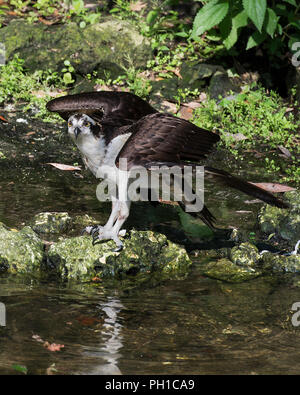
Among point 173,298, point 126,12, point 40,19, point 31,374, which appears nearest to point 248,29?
point 126,12

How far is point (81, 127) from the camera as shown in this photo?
5.79 m

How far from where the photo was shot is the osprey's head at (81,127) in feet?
19.0

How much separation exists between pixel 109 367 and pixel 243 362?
29.5 inches

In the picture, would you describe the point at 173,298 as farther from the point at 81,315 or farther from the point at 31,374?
the point at 31,374

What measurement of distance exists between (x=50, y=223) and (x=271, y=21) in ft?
11.8

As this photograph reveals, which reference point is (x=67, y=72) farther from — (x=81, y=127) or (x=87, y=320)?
(x=87, y=320)

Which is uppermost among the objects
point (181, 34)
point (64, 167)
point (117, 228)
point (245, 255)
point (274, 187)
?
point (181, 34)

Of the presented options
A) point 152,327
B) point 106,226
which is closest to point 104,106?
point 106,226

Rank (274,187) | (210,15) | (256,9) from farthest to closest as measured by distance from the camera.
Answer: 1. (210,15)
2. (256,9)
3. (274,187)

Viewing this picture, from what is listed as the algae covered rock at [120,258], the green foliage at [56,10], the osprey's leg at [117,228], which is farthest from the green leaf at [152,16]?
the algae covered rock at [120,258]

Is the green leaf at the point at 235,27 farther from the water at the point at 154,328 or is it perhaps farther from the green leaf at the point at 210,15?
the water at the point at 154,328

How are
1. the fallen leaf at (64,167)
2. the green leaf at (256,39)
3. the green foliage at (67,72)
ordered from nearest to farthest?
the fallen leaf at (64,167) → the green leaf at (256,39) → the green foliage at (67,72)

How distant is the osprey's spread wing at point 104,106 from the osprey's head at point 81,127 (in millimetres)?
303

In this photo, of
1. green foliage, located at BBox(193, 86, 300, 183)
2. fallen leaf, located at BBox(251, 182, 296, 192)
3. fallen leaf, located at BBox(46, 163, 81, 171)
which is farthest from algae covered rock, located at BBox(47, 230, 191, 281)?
green foliage, located at BBox(193, 86, 300, 183)
